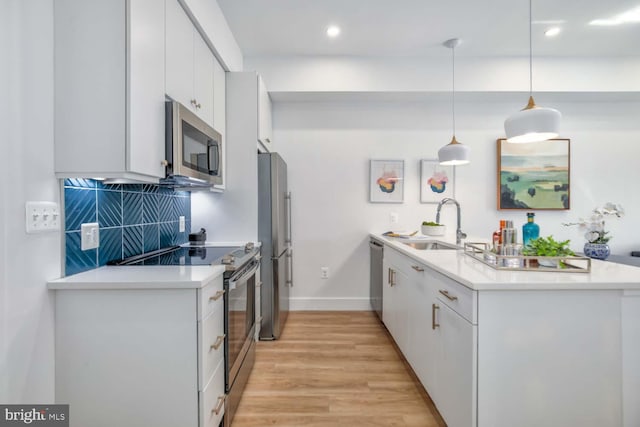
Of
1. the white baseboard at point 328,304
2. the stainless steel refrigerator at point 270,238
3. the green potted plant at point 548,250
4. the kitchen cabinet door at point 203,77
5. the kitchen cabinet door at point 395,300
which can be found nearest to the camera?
the green potted plant at point 548,250

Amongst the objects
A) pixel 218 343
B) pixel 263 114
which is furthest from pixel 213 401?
pixel 263 114

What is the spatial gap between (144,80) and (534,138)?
2013mm

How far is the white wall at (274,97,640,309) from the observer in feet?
11.8

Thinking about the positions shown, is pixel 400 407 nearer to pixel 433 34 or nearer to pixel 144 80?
pixel 144 80

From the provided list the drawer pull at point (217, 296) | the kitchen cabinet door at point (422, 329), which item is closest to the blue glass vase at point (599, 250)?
the kitchen cabinet door at point (422, 329)

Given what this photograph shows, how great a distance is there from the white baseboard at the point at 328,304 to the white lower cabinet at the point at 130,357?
2.31 m

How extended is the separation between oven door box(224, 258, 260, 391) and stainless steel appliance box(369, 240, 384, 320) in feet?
4.51

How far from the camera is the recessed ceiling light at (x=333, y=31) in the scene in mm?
2750

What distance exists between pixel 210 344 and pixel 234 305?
336 mm

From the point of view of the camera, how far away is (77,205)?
1.43m

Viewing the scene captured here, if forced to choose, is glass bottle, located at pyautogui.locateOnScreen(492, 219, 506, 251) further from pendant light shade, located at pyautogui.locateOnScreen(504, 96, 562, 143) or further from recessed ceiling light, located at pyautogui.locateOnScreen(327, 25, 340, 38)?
recessed ceiling light, located at pyautogui.locateOnScreen(327, 25, 340, 38)

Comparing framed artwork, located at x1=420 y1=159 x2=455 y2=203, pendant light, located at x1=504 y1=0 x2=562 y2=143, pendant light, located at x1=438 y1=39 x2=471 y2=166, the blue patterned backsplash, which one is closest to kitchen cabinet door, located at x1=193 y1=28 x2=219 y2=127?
the blue patterned backsplash

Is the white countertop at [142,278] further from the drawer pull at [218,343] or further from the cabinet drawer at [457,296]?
the cabinet drawer at [457,296]

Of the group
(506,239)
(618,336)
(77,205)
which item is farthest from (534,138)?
(77,205)
